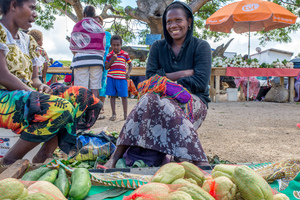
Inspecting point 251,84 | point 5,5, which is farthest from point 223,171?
point 251,84

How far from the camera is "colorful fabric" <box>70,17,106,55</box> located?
4277 mm

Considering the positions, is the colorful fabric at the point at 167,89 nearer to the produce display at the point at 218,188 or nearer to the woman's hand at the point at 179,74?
the woman's hand at the point at 179,74

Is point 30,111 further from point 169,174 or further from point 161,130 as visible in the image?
point 169,174

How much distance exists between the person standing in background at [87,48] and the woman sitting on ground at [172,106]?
1.82 metres

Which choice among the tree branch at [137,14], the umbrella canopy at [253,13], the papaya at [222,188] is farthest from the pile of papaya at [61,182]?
the tree branch at [137,14]

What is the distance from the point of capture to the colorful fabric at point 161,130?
207 centimetres

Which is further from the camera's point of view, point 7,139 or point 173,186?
point 7,139

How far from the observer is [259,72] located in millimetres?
9031

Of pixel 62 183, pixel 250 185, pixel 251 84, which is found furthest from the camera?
pixel 251 84

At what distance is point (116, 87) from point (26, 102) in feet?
12.0

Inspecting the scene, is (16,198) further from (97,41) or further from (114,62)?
(114,62)

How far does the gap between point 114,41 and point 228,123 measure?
10.2ft

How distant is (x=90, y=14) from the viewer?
4.42 m

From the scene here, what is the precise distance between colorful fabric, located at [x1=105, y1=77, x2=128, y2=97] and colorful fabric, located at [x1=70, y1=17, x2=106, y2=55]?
136 cm
